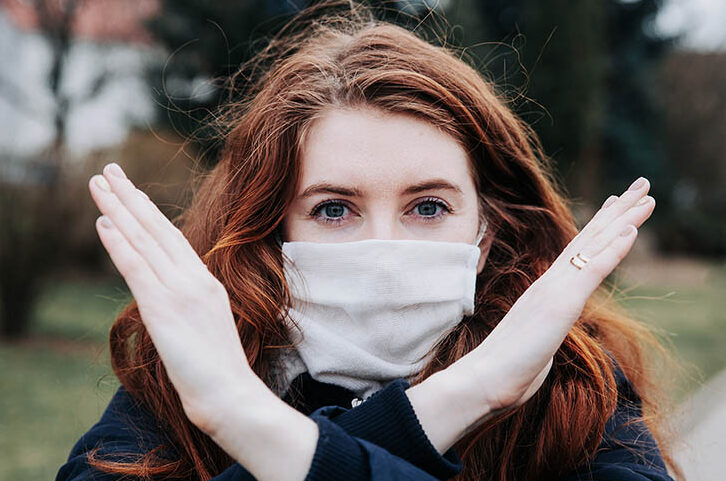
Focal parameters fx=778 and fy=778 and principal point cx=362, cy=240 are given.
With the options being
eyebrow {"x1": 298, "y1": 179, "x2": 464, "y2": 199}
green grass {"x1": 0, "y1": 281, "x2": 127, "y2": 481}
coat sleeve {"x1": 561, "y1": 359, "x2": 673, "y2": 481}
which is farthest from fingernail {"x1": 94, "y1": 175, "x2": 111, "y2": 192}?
coat sleeve {"x1": 561, "y1": 359, "x2": 673, "y2": 481}

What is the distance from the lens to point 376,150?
6.73 feet

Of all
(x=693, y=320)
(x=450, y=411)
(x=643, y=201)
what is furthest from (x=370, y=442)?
(x=693, y=320)

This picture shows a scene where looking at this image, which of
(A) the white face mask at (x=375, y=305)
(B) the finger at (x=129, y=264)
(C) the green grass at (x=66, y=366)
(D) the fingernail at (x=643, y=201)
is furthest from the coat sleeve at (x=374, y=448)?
(C) the green grass at (x=66, y=366)

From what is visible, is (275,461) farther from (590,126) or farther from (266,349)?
(590,126)

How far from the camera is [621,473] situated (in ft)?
6.07

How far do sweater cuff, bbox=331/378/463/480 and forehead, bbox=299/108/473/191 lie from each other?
62cm

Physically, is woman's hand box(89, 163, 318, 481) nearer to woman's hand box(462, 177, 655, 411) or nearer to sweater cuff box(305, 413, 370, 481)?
sweater cuff box(305, 413, 370, 481)

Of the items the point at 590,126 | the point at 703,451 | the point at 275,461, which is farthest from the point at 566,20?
the point at 275,461

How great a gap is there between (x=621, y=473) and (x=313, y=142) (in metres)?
1.16

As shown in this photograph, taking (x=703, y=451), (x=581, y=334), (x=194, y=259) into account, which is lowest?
(x=703, y=451)

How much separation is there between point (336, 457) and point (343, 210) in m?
0.79

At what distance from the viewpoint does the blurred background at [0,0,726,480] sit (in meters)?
5.72

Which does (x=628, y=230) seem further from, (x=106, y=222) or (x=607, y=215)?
(x=106, y=222)

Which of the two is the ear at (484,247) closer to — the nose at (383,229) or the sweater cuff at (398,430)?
the nose at (383,229)
